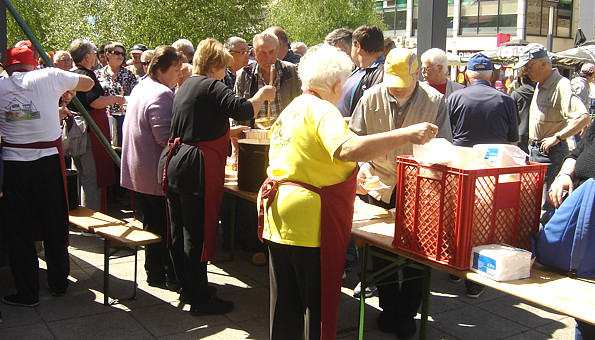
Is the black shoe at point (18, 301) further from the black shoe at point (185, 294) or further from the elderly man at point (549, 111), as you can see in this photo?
the elderly man at point (549, 111)

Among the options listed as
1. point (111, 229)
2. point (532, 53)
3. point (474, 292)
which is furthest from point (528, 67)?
point (111, 229)

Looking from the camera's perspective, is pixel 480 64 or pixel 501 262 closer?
pixel 501 262

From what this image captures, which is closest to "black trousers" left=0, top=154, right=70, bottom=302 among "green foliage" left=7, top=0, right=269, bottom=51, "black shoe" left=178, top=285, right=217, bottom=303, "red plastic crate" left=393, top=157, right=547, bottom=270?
"black shoe" left=178, top=285, right=217, bottom=303

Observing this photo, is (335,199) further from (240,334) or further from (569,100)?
(569,100)

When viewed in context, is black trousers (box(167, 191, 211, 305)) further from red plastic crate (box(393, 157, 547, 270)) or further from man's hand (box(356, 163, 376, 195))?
red plastic crate (box(393, 157, 547, 270))

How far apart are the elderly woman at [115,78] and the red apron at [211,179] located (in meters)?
3.47

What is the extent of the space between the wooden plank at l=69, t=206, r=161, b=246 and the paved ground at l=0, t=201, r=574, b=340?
20.5 inches

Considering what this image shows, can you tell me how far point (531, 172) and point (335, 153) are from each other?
38.9 inches

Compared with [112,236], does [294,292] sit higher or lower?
higher

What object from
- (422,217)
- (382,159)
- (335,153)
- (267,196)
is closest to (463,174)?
(422,217)

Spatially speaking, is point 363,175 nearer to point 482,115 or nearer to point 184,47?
point 482,115

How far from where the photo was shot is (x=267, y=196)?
9.48ft

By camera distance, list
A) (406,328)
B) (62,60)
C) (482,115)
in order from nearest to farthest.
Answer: (406,328)
(482,115)
(62,60)

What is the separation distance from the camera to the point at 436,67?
5.77 meters
